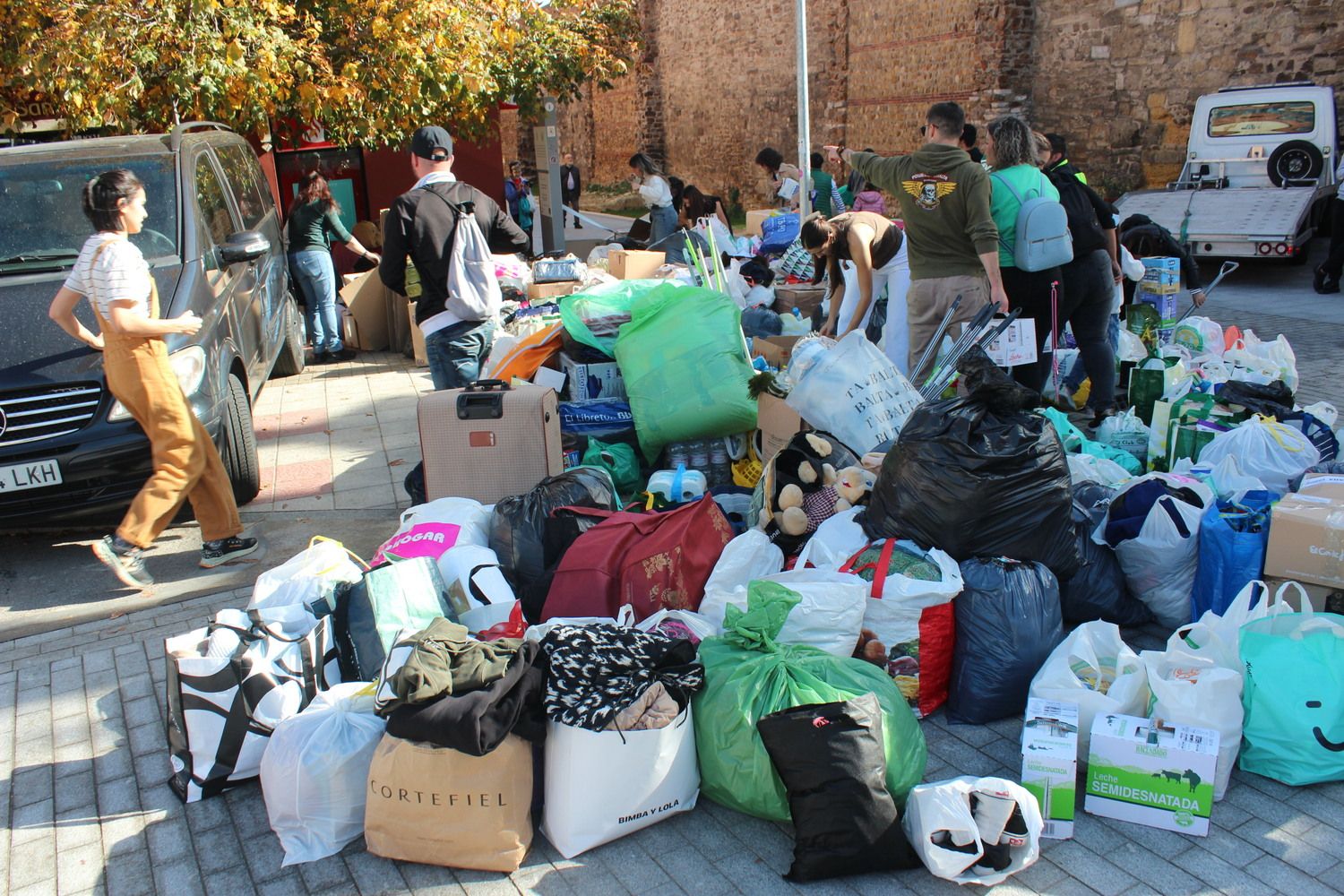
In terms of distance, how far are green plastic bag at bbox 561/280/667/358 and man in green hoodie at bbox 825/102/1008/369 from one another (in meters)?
1.42

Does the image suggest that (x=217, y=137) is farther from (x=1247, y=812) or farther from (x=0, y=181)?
(x=1247, y=812)

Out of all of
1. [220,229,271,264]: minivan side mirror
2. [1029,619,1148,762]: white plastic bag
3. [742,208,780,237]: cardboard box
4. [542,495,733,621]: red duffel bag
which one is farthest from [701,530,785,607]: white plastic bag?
[742,208,780,237]: cardboard box

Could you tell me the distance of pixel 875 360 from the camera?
491 centimetres

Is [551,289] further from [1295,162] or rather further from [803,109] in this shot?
[1295,162]

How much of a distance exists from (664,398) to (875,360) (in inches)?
40.7

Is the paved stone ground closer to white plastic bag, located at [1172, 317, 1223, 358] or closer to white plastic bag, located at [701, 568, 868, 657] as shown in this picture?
white plastic bag, located at [701, 568, 868, 657]

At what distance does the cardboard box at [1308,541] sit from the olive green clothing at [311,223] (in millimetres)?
7465

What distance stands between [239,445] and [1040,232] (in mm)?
4255

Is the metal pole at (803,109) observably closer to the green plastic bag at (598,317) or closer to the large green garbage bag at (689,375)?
the green plastic bag at (598,317)

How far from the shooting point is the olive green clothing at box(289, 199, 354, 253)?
8852mm

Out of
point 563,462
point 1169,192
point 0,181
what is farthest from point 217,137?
point 1169,192

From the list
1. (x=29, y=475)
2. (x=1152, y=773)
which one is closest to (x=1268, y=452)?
(x=1152, y=773)

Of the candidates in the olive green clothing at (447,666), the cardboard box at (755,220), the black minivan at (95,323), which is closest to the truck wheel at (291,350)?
the black minivan at (95,323)

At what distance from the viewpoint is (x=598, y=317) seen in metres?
5.96
